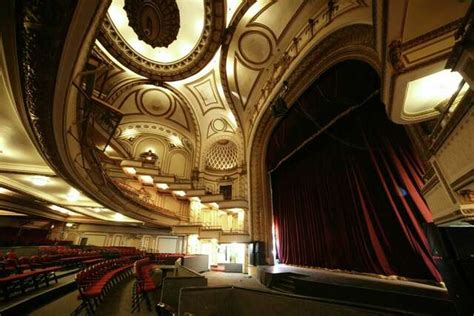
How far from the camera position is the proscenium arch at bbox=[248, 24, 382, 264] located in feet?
12.7

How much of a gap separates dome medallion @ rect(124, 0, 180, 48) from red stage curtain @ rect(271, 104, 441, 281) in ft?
22.8

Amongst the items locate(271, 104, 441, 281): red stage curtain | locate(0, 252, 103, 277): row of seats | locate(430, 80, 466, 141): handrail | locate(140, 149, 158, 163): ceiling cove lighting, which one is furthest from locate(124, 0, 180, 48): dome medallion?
locate(430, 80, 466, 141): handrail

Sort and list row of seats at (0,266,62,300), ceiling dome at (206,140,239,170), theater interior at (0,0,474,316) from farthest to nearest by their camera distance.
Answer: ceiling dome at (206,140,239,170)
row of seats at (0,266,62,300)
theater interior at (0,0,474,316)

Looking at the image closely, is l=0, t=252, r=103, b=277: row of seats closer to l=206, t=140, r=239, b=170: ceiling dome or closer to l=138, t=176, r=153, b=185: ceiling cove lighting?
l=138, t=176, r=153, b=185: ceiling cove lighting

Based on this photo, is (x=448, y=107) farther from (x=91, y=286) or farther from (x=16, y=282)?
Result: (x=16, y=282)

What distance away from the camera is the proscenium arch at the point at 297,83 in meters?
3.87

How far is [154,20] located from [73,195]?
768 centimetres

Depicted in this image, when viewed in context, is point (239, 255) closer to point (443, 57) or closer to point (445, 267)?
point (445, 267)

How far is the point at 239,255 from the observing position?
1116 centimetres

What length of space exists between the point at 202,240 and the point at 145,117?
29.0ft

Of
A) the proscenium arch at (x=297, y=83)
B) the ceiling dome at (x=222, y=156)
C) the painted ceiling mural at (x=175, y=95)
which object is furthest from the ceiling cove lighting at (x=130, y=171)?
the proscenium arch at (x=297, y=83)

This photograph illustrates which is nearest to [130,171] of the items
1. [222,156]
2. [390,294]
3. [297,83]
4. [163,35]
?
[222,156]

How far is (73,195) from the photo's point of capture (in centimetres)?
719

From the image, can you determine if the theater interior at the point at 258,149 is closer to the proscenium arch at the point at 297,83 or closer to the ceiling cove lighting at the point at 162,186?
the proscenium arch at the point at 297,83
